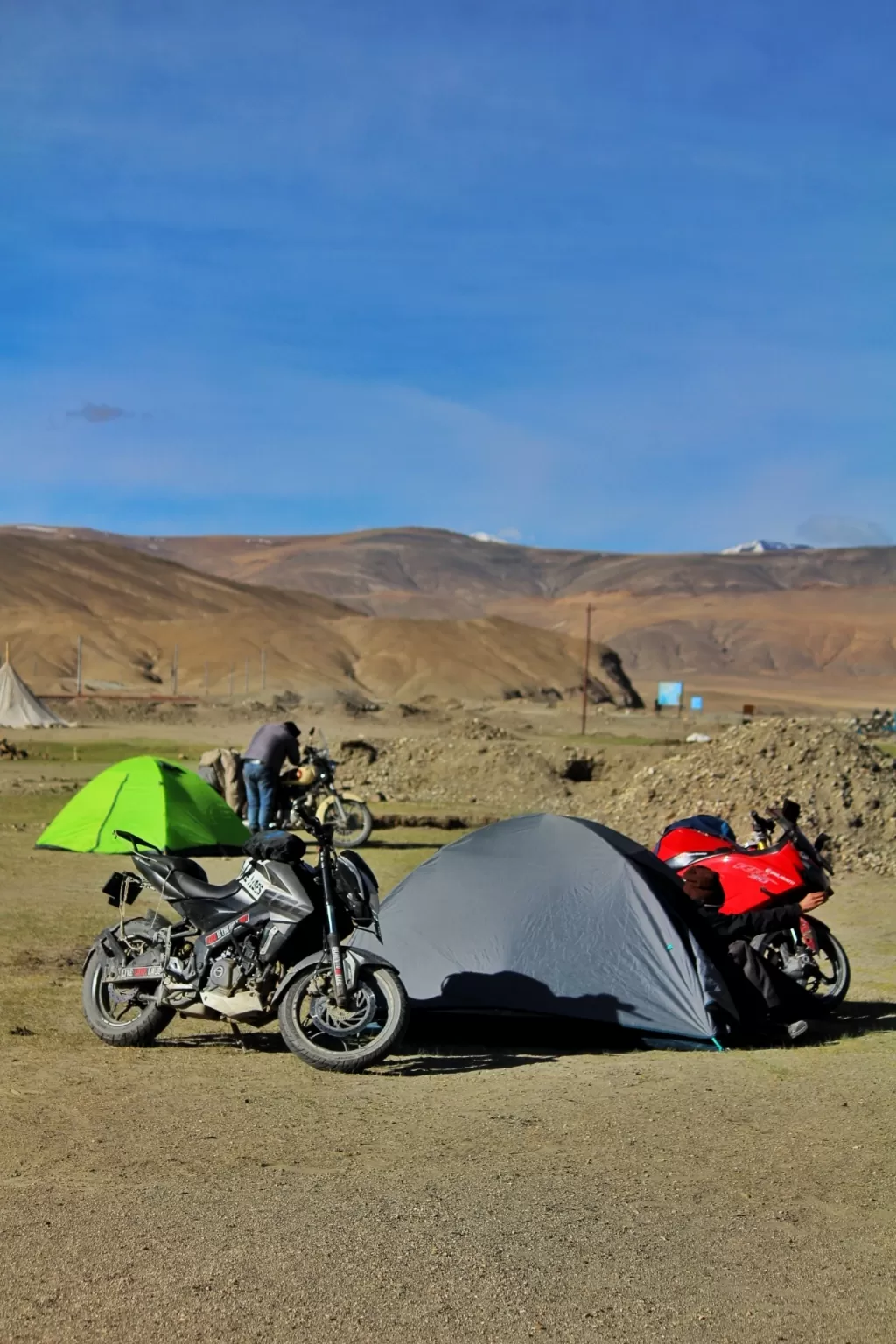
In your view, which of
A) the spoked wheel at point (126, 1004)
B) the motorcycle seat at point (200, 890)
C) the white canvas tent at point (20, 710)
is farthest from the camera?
the white canvas tent at point (20, 710)

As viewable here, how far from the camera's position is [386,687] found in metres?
103

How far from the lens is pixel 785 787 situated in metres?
19.4

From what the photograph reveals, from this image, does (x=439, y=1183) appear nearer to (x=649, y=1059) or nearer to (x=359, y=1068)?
(x=359, y=1068)

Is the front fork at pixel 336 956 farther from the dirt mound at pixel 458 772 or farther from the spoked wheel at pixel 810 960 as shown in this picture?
the dirt mound at pixel 458 772

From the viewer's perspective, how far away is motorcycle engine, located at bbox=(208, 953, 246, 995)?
313 inches

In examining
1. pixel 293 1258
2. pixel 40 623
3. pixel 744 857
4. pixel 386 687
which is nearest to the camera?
pixel 293 1258

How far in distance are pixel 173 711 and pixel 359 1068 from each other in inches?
2104

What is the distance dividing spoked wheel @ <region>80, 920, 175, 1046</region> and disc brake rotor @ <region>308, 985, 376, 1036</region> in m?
0.94

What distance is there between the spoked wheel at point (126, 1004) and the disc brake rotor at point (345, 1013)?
0.94m

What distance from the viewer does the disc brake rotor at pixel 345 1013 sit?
7.82 m

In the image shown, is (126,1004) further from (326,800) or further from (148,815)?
(326,800)

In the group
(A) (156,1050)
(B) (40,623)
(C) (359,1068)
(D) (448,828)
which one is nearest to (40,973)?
(A) (156,1050)

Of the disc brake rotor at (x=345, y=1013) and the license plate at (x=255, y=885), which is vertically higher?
the license plate at (x=255, y=885)

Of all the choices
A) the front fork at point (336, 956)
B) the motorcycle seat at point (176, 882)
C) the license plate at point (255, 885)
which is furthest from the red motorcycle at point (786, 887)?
the motorcycle seat at point (176, 882)
